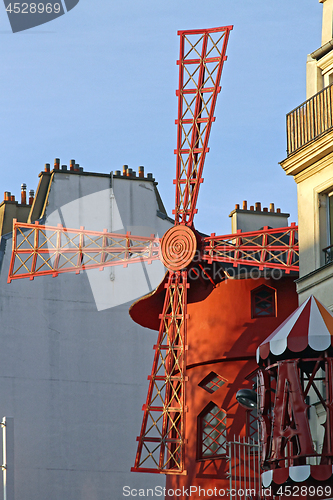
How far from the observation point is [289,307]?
13344 mm

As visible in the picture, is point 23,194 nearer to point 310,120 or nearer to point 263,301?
point 263,301

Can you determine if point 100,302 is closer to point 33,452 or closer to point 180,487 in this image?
point 33,452

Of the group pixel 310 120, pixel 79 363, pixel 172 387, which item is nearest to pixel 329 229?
pixel 310 120

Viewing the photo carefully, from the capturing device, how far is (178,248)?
1393cm

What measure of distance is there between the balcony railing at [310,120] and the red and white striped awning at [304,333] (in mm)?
2494

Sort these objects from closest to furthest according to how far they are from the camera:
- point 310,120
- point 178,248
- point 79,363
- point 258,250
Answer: point 310,120 < point 258,250 < point 178,248 < point 79,363

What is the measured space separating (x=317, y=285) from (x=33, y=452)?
824 centimetres

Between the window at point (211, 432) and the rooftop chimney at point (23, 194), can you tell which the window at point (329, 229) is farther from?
the rooftop chimney at point (23, 194)

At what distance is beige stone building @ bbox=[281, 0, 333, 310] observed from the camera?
36.1 feet

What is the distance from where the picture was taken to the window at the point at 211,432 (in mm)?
13258

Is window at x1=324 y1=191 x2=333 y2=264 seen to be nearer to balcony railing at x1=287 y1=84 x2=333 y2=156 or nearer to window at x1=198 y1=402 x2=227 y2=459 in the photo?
balcony railing at x1=287 y1=84 x2=333 y2=156

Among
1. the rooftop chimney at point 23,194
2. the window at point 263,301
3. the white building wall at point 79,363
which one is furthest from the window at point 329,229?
the rooftop chimney at point 23,194


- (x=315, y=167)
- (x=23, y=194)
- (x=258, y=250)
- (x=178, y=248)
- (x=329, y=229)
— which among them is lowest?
(x=329, y=229)

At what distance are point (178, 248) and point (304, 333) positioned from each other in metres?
5.11
